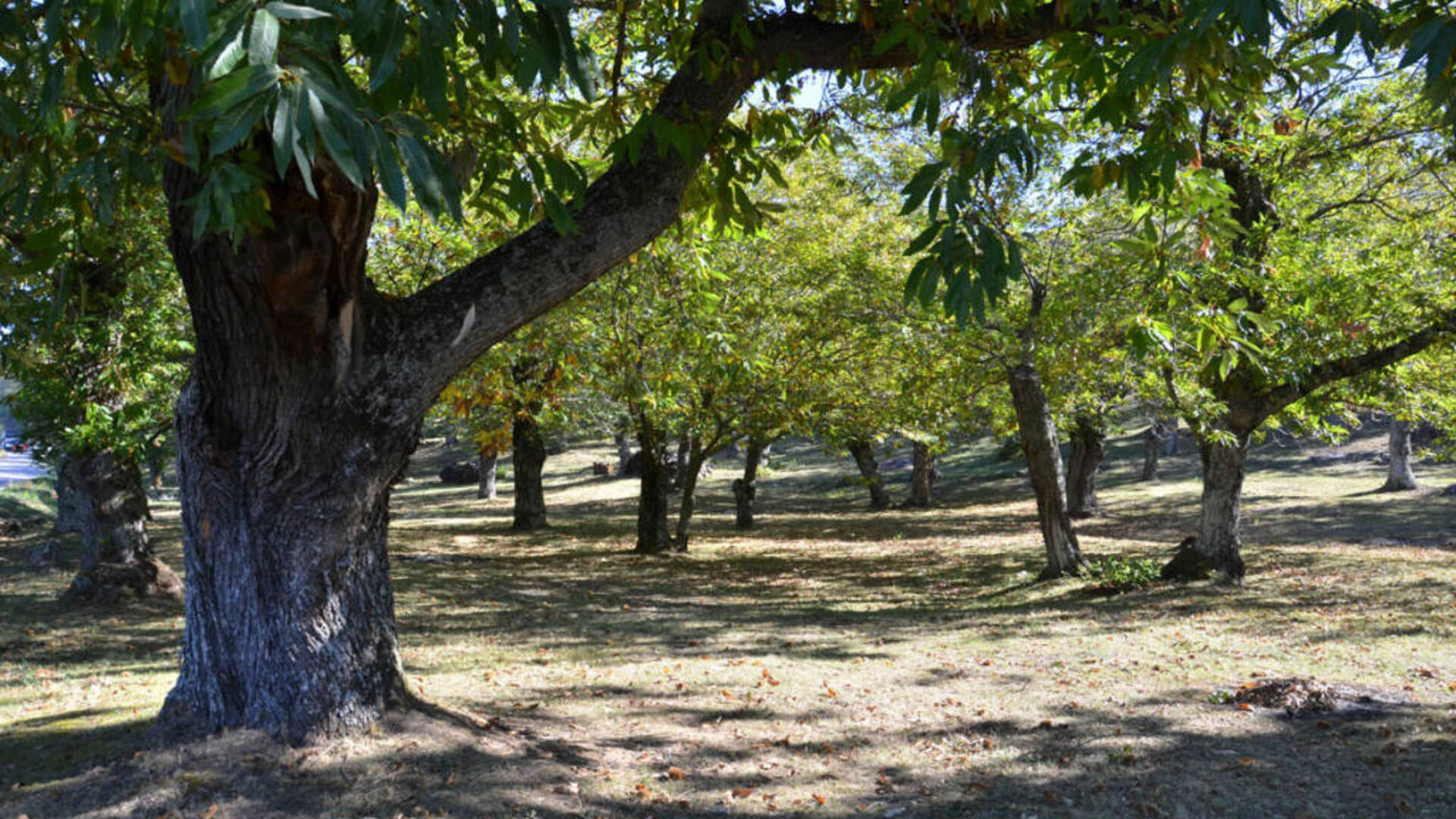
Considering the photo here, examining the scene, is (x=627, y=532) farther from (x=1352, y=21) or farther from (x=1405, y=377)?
(x=1352, y=21)

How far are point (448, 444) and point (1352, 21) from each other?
5475 centimetres

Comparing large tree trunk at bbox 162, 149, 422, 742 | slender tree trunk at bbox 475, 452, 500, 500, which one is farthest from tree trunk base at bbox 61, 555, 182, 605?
slender tree trunk at bbox 475, 452, 500, 500

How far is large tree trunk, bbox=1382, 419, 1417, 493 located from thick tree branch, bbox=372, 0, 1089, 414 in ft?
77.2

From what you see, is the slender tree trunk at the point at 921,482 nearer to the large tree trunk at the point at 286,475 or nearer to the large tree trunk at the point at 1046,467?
the large tree trunk at the point at 1046,467

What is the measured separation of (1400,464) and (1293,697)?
21.7 metres

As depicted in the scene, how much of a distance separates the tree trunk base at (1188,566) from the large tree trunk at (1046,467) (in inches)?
47.2

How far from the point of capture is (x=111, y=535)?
35.7 ft

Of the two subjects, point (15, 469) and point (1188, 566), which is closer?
point (1188, 566)

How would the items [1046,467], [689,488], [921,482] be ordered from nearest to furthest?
[1046,467], [689,488], [921,482]

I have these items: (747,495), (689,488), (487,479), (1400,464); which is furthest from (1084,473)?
(487,479)

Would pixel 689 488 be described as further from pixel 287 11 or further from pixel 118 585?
pixel 287 11

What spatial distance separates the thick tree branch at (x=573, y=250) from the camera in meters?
4.52

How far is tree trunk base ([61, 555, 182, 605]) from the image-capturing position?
35.3ft

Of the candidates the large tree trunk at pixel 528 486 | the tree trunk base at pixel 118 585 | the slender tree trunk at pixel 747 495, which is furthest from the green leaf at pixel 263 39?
the slender tree trunk at pixel 747 495
